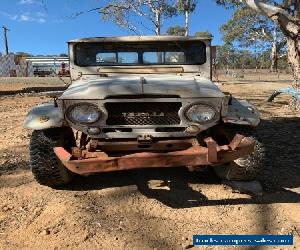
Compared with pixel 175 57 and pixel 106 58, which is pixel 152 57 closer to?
pixel 175 57

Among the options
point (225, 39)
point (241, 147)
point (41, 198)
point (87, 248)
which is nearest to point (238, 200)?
point (241, 147)

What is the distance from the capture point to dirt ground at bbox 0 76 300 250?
12.2 ft

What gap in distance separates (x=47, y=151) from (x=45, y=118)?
344mm

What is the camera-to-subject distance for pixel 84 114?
426cm

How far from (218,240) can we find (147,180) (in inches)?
64.0

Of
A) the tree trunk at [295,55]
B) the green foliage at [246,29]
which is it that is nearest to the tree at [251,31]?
the green foliage at [246,29]

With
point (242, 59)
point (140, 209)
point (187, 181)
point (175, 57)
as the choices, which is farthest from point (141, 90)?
point (242, 59)

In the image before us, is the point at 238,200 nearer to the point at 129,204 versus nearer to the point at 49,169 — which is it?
the point at 129,204

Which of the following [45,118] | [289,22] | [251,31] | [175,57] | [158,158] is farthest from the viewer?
[251,31]

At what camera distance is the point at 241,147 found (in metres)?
4.09

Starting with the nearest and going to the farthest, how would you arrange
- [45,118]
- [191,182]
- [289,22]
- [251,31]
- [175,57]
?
A: 1. [45,118]
2. [191,182]
3. [175,57]
4. [289,22]
5. [251,31]

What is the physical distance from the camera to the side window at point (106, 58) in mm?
5777

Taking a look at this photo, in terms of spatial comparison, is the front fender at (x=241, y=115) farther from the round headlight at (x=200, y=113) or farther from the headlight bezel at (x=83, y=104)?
the headlight bezel at (x=83, y=104)

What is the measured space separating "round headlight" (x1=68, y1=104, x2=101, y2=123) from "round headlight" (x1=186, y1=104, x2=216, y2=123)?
2.83ft
